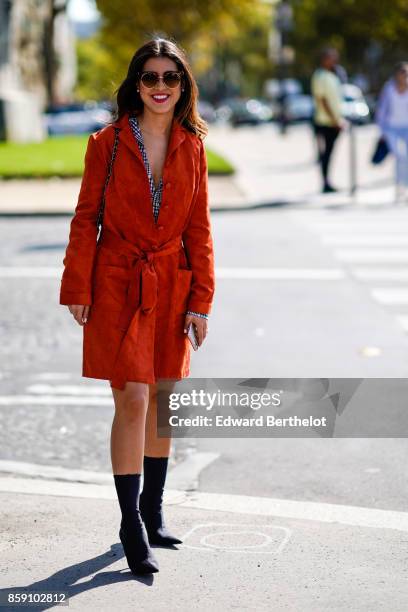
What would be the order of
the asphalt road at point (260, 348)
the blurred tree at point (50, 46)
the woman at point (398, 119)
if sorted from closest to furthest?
the asphalt road at point (260, 348)
the woman at point (398, 119)
the blurred tree at point (50, 46)

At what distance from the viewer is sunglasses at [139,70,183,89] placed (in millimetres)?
4555

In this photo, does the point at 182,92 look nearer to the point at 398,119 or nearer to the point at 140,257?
the point at 140,257

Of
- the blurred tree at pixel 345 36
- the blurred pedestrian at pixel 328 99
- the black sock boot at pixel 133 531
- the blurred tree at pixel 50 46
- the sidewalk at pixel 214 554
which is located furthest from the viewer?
the blurred tree at pixel 345 36

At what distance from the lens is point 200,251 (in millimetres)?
4648

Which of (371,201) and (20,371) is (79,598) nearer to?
(20,371)

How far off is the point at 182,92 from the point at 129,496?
1.40 meters

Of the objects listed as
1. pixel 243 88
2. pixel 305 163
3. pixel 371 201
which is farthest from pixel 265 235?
pixel 243 88

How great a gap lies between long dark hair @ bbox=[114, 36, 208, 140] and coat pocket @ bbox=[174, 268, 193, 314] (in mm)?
494

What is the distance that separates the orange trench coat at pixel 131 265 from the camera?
4.46 meters

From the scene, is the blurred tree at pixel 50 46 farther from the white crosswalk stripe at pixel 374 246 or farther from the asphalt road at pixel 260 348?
the asphalt road at pixel 260 348

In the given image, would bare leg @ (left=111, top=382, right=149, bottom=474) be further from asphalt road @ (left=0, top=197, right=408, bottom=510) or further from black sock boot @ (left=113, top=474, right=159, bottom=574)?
asphalt road @ (left=0, top=197, right=408, bottom=510)

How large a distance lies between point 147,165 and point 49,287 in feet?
22.7

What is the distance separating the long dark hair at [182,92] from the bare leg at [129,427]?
937mm

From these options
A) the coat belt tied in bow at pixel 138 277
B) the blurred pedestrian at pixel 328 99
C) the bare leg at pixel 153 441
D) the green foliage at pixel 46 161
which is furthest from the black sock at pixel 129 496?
the green foliage at pixel 46 161
